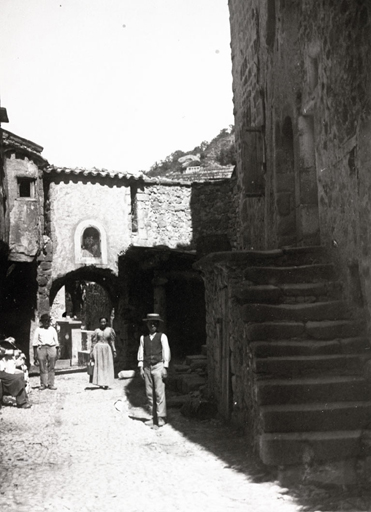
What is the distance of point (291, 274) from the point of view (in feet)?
24.5

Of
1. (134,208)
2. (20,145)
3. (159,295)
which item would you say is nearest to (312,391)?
(159,295)

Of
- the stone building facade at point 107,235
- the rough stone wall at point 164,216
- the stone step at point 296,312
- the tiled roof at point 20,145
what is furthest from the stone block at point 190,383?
the tiled roof at point 20,145

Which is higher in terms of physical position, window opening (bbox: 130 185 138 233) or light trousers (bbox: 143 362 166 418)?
window opening (bbox: 130 185 138 233)

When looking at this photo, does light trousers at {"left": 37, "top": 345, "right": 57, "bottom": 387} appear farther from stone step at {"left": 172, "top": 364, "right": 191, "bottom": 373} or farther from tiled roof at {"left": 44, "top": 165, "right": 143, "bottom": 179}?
tiled roof at {"left": 44, "top": 165, "right": 143, "bottom": 179}

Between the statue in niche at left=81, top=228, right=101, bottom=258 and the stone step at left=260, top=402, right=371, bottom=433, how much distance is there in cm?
1500

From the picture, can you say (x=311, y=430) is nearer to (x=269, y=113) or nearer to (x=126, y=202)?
(x=269, y=113)

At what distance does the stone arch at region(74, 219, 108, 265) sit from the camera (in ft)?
65.9

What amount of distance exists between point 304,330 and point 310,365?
49 cm

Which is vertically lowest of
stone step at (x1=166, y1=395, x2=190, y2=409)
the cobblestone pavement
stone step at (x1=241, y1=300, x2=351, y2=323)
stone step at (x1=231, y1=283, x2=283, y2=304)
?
the cobblestone pavement

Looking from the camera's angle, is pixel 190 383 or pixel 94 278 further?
pixel 94 278

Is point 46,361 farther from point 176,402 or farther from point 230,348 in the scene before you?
point 230,348

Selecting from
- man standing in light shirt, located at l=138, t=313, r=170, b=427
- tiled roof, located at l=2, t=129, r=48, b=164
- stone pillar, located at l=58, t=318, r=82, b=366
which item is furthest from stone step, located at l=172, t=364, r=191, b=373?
stone pillar, located at l=58, t=318, r=82, b=366

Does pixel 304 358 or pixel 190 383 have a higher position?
pixel 304 358

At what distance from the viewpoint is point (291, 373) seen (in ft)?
20.8
